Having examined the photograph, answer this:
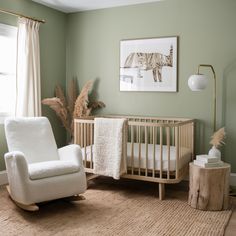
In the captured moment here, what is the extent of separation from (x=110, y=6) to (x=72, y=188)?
2.72 meters

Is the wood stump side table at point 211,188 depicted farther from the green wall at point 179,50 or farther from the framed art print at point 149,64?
the framed art print at point 149,64

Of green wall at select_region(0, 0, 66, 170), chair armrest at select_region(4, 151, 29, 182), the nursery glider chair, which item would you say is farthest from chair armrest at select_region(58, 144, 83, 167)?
green wall at select_region(0, 0, 66, 170)

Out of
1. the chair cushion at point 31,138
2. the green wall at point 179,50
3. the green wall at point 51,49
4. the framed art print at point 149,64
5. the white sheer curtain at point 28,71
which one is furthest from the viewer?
the green wall at point 51,49

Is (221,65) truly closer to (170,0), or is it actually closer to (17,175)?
(170,0)

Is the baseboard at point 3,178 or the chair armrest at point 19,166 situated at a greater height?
the chair armrest at point 19,166

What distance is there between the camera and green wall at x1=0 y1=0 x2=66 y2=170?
4.53 meters

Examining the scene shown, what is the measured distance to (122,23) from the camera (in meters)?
4.68

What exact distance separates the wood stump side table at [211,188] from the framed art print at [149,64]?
4.65 feet

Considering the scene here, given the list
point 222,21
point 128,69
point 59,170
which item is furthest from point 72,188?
point 222,21

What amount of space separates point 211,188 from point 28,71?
267cm

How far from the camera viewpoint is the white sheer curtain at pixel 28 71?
4.21 meters

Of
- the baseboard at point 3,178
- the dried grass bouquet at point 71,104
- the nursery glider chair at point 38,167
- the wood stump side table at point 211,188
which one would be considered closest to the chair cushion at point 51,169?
the nursery glider chair at point 38,167

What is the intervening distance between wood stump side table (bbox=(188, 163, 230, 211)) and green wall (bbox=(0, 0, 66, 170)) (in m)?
2.51

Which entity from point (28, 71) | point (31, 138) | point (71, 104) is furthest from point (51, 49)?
point (31, 138)
